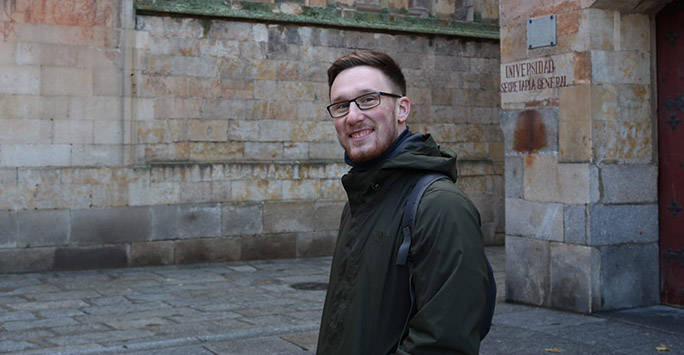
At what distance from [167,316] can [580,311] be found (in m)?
3.81

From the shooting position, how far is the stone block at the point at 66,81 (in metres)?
10.2

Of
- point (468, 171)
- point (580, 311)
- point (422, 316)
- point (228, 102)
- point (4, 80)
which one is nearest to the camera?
point (422, 316)

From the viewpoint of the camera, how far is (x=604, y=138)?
7.25 m

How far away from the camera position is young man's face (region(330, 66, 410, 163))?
234 cm

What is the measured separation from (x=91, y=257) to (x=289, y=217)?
2.86 metres

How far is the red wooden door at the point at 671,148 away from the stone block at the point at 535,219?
3.19 feet

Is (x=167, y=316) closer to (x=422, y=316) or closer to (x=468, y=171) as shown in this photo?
(x=422, y=316)

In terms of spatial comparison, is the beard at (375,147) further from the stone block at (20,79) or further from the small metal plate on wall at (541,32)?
the stone block at (20,79)

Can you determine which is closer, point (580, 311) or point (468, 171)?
point (580, 311)

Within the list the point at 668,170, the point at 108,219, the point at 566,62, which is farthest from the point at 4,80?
the point at 668,170

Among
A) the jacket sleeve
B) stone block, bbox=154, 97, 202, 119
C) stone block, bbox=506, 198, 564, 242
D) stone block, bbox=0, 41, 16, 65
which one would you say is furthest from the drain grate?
the jacket sleeve

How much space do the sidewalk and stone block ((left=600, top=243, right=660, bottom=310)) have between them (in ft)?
0.42

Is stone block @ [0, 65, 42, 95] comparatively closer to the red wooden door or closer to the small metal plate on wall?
the small metal plate on wall

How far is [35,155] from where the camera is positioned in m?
10.1
